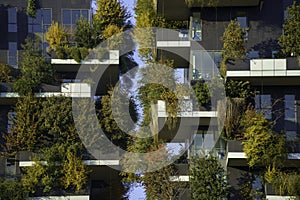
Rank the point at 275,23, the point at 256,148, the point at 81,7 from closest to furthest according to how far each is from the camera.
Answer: the point at 256,148
the point at 275,23
the point at 81,7

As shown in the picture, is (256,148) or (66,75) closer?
(256,148)

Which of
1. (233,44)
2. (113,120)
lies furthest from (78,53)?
(233,44)

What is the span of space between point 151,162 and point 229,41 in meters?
5.09

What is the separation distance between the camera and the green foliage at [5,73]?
4478 centimetres

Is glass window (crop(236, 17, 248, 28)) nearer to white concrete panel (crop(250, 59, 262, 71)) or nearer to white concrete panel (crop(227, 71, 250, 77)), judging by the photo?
white concrete panel (crop(250, 59, 262, 71))

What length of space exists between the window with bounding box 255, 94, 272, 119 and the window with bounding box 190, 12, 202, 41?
3.12m

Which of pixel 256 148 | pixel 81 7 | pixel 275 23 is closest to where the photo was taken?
pixel 256 148

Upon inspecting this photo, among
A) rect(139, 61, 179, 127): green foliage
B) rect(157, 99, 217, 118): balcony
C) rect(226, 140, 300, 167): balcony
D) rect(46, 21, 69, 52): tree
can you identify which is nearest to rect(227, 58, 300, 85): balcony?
rect(157, 99, 217, 118): balcony

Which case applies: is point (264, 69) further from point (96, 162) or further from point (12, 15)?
point (12, 15)

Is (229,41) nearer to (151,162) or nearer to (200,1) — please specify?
(200,1)

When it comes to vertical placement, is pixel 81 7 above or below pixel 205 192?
above

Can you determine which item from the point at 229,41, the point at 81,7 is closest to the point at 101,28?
the point at 81,7

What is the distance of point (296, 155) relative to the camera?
40906mm

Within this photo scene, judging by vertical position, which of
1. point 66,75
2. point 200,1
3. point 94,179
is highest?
point 200,1
